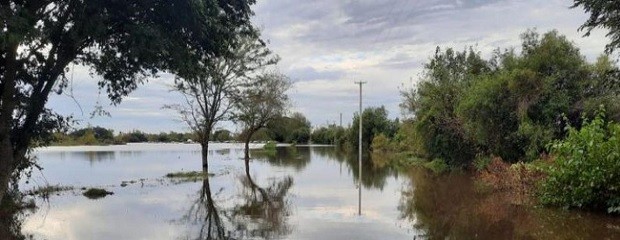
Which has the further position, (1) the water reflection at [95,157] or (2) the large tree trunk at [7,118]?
(1) the water reflection at [95,157]

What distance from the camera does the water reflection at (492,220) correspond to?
1040 centimetres

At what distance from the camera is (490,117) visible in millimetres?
23391

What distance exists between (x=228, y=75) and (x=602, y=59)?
20.3 m

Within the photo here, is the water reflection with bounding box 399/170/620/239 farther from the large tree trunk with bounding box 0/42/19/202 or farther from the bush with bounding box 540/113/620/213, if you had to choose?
the large tree trunk with bounding box 0/42/19/202

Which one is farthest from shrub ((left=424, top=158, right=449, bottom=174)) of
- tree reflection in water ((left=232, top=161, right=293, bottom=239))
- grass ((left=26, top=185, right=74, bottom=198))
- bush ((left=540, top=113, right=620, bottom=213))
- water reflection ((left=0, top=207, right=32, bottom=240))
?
water reflection ((left=0, top=207, right=32, bottom=240))

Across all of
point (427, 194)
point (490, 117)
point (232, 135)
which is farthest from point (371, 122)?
point (427, 194)

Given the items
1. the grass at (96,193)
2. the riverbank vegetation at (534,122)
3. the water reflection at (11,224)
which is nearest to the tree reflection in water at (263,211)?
the water reflection at (11,224)

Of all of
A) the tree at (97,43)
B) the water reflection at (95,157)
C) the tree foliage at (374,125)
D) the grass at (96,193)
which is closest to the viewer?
the tree at (97,43)

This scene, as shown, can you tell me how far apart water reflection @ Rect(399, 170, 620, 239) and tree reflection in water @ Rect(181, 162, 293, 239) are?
3246 mm

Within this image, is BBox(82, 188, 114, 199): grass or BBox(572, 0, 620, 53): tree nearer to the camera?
BBox(572, 0, 620, 53): tree

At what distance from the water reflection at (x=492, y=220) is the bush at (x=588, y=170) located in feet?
1.72

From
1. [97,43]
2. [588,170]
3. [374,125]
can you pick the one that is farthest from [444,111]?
[374,125]

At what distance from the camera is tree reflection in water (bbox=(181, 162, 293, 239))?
36.1 ft

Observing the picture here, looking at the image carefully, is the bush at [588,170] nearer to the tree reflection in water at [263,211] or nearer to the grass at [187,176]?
the tree reflection in water at [263,211]
